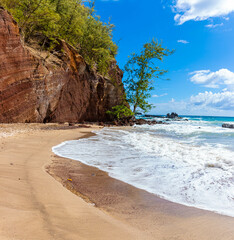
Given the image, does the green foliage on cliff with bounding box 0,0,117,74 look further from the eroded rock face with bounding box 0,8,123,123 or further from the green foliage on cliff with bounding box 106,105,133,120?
the green foliage on cliff with bounding box 106,105,133,120

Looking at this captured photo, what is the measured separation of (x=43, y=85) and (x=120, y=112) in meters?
11.6

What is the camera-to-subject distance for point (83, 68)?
1662 centimetres

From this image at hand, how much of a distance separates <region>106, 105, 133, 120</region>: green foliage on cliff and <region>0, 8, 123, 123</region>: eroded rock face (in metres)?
1.78

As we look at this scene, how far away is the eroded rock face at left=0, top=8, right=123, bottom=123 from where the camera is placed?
30.7 ft

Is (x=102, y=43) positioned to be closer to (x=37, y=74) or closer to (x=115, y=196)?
(x=37, y=74)

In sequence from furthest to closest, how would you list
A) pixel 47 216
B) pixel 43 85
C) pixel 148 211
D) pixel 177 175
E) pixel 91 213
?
pixel 43 85
pixel 177 175
pixel 148 211
pixel 91 213
pixel 47 216

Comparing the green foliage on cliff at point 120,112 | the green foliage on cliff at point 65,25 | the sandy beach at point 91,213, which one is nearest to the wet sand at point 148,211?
the sandy beach at point 91,213

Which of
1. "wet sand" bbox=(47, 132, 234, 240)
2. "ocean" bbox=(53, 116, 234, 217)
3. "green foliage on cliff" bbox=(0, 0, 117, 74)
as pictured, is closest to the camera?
"wet sand" bbox=(47, 132, 234, 240)

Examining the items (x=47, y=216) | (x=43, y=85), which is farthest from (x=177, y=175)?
(x=43, y=85)

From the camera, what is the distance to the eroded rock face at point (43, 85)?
937 cm

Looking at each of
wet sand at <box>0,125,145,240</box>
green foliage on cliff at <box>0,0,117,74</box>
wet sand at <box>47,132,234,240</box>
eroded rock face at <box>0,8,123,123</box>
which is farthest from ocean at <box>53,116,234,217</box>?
green foliage on cliff at <box>0,0,117,74</box>

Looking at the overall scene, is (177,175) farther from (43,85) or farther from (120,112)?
(120,112)

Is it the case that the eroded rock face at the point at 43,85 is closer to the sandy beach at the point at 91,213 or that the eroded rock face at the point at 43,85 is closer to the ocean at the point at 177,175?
the ocean at the point at 177,175

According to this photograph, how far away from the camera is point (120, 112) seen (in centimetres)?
2186
